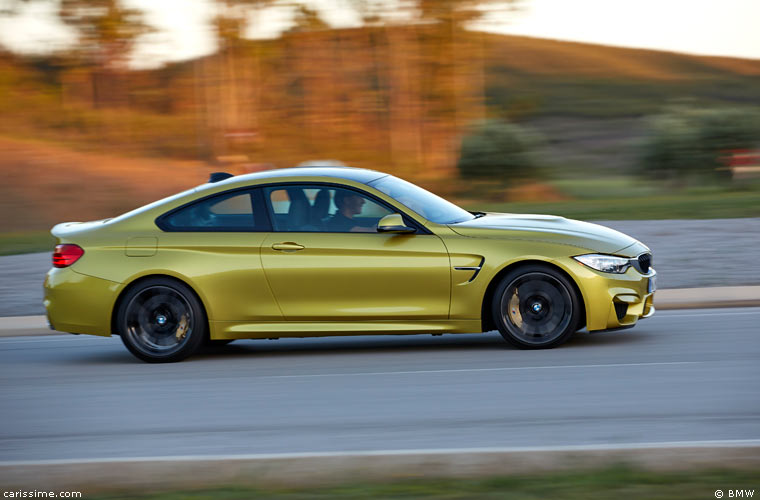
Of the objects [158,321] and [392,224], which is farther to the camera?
[158,321]

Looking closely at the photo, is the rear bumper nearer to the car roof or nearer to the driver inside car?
the car roof

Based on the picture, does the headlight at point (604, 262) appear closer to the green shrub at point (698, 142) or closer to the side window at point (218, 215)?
the side window at point (218, 215)

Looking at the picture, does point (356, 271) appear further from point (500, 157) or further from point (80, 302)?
point (500, 157)

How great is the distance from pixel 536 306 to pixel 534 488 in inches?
153

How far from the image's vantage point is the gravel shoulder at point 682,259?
12211 millimetres

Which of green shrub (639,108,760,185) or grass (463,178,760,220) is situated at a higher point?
green shrub (639,108,760,185)

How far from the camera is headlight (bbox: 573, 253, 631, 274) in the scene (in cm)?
823

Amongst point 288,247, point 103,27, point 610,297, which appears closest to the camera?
point 610,297

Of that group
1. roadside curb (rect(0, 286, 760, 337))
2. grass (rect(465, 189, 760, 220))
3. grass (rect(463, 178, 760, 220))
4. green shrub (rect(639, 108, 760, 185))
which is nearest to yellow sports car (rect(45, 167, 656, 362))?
roadside curb (rect(0, 286, 760, 337))

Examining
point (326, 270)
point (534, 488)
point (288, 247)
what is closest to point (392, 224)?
point (326, 270)

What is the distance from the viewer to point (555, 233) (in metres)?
8.40

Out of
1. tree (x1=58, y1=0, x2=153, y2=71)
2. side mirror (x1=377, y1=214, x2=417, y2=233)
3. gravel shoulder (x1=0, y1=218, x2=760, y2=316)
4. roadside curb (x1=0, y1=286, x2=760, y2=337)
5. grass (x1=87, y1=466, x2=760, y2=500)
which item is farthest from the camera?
tree (x1=58, y1=0, x2=153, y2=71)

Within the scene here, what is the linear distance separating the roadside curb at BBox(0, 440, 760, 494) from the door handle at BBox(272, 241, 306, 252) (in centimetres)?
378

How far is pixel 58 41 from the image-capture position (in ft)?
102
